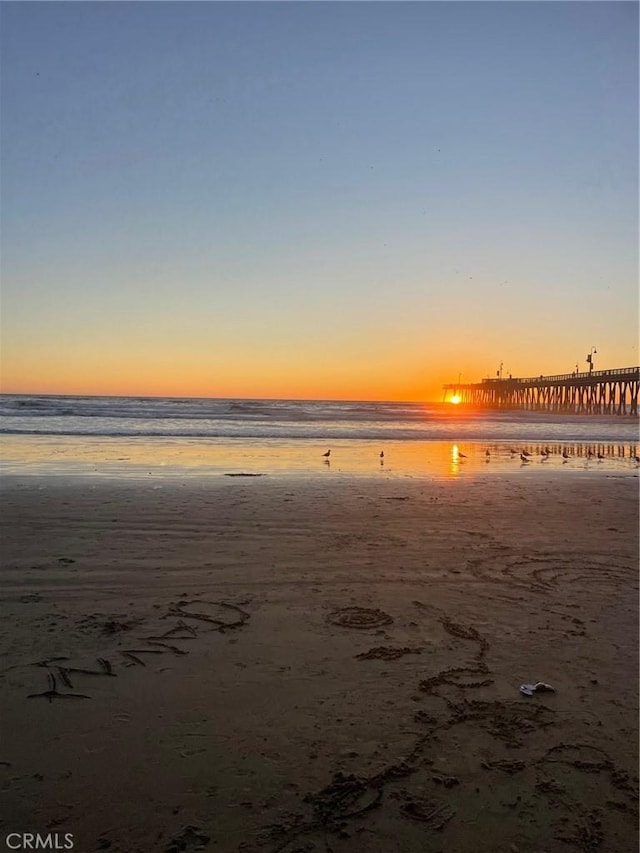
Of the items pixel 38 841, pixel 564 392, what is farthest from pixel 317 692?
pixel 564 392

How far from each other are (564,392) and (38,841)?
8340 centimetres

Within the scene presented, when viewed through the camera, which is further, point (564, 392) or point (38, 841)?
point (564, 392)

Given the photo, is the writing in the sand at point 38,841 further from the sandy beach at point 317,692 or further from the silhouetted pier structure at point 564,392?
the silhouetted pier structure at point 564,392

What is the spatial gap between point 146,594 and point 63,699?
183 centimetres

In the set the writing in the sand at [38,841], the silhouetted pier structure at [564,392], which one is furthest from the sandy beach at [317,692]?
the silhouetted pier structure at [564,392]

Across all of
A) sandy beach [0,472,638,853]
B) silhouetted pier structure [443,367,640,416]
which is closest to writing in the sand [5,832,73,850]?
sandy beach [0,472,638,853]

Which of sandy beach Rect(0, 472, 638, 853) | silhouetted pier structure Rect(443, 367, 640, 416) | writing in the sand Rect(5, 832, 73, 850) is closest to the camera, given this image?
writing in the sand Rect(5, 832, 73, 850)

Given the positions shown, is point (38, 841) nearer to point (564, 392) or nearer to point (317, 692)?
point (317, 692)

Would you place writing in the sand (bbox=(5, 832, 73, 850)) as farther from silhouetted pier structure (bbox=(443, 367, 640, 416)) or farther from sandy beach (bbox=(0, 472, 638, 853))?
silhouetted pier structure (bbox=(443, 367, 640, 416))

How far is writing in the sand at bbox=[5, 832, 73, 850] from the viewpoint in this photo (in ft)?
8.36

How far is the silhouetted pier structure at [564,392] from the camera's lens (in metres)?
60.2

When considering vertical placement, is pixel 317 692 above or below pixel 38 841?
above

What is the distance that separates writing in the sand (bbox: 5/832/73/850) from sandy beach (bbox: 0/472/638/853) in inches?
1.1

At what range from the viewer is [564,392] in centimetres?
7838
